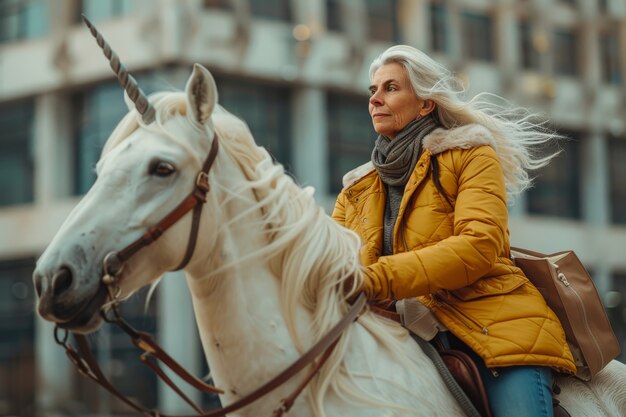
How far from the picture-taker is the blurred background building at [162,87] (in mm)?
26562

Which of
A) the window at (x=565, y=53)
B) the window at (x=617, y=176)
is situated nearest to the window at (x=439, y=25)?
the window at (x=565, y=53)

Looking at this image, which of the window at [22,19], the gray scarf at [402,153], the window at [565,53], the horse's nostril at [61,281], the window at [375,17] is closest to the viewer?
the horse's nostril at [61,281]

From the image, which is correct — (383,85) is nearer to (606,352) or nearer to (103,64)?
(606,352)

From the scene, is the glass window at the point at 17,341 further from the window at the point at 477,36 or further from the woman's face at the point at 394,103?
the woman's face at the point at 394,103

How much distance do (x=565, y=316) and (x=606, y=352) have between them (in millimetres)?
368

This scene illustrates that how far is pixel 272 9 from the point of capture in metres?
28.9

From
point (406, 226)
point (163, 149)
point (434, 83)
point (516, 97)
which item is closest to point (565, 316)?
point (406, 226)

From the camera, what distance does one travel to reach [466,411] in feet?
13.7

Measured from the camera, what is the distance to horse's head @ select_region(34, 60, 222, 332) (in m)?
3.61

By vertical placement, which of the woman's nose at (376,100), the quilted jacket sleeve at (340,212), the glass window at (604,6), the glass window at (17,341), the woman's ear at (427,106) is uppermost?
the glass window at (604,6)

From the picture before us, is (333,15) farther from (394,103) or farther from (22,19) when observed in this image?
(394,103)

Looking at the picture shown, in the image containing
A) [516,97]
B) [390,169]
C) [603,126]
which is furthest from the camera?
[603,126]

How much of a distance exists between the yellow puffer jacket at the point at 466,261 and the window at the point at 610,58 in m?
35.9

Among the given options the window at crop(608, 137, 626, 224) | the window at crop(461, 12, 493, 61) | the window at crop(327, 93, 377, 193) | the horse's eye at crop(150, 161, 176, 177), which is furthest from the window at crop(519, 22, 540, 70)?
the horse's eye at crop(150, 161, 176, 177)
